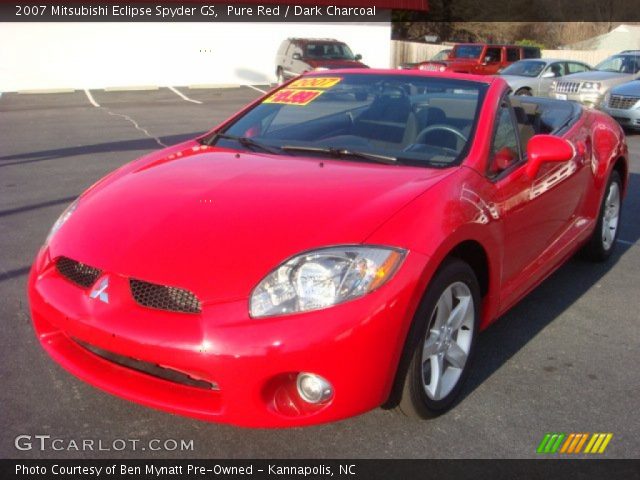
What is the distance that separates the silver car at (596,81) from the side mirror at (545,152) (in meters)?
11.5

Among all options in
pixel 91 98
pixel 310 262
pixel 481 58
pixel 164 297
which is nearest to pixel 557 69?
pixel 481 58

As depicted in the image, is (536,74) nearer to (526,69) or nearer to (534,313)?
(526,69)

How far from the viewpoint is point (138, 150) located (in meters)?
10.5

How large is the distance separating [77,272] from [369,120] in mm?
1853

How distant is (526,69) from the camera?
58.2 ft

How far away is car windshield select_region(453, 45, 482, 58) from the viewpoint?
2348 cm

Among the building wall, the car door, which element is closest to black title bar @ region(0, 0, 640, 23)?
the building wall

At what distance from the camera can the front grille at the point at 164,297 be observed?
2.61 meters

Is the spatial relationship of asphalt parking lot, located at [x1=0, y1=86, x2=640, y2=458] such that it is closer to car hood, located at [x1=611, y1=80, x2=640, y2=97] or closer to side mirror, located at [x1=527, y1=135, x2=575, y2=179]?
side mirror, located at [x1=527, y1=135, x2=575, y2=179]

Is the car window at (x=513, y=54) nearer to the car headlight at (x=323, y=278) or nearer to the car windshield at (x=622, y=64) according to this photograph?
Answer: the car windshield at (x=622, y=64)

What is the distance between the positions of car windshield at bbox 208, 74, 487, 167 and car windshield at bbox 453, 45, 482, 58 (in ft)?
66.5
